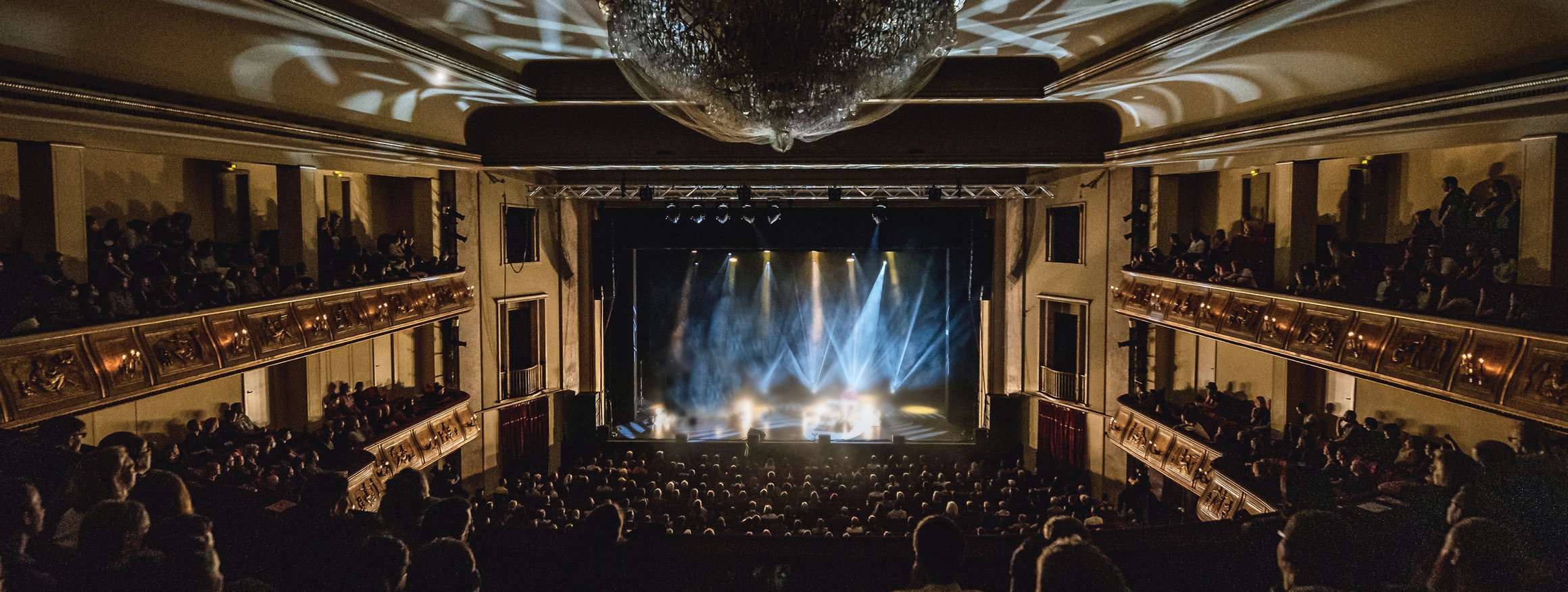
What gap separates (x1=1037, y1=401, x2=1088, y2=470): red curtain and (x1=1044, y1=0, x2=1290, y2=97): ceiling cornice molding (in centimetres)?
616

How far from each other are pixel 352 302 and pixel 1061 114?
9.88 meters

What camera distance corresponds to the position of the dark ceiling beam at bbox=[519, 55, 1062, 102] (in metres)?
9.39

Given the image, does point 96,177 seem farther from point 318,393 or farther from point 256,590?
point 256,590

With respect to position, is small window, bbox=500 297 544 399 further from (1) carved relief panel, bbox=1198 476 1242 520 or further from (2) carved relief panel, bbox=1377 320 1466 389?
(2) carved relief panel, bbox=1377 320 1466 389

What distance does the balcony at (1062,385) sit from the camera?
507 inches

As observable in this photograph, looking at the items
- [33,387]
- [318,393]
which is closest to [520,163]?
[318,393]

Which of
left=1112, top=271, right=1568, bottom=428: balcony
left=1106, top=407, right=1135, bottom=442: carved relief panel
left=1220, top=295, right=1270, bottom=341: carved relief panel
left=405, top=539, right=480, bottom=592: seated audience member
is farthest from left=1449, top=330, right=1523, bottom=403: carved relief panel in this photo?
left=405, top=539, right=480, bottom=592: seated audience member

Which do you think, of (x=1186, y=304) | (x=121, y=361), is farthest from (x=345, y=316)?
(x=1186, y=304)

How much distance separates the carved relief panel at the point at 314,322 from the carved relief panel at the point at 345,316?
0.18 ft

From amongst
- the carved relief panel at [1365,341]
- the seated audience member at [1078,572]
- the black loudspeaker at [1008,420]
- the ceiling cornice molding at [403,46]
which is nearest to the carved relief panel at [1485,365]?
the carved relief panel at [1365,341]

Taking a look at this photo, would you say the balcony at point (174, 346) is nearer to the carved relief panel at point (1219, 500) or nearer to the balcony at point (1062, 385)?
the carved relief panel at point (1219, 500)

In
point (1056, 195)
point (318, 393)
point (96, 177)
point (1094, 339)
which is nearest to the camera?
point (96, 177)

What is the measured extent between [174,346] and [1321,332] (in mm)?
10668

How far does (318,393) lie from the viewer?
10062mm
